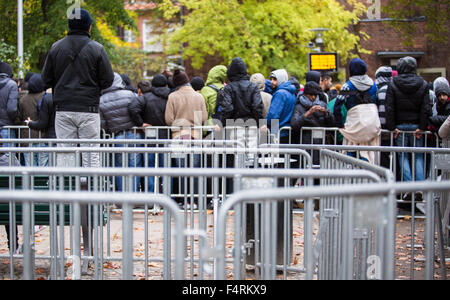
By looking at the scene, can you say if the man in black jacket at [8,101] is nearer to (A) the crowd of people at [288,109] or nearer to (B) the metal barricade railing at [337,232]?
(A) the crowd of people at [288,109]

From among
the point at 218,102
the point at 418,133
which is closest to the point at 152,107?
the point at 218,102

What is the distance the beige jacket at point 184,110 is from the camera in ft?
36.5

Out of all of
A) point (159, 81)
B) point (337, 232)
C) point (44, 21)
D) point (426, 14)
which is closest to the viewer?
point (337, 232)

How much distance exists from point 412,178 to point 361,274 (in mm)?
4897

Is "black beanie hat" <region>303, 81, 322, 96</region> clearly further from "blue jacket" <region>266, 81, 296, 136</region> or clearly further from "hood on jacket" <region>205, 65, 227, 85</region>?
"hood on jacket" <region>205, 65, 227, 85</region>

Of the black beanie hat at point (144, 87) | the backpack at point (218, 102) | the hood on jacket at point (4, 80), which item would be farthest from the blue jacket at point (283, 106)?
the hood on jacket at point (4, 80)

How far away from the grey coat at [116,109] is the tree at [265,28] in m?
18.0

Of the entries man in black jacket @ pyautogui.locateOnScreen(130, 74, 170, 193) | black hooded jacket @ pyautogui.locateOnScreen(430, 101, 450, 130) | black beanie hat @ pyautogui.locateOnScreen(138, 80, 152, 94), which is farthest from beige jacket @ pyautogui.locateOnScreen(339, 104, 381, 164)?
black beanie hat @ pyautogui.locateOnScreen(138, 80, 152, 94)

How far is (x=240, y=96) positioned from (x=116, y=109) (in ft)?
7.06

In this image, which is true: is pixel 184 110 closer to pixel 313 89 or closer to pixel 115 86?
pixel 115 86

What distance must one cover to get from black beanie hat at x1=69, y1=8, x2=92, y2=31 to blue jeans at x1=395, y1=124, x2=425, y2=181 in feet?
14.7

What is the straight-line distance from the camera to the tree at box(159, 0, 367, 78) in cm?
2969

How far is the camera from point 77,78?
26.5 feet
